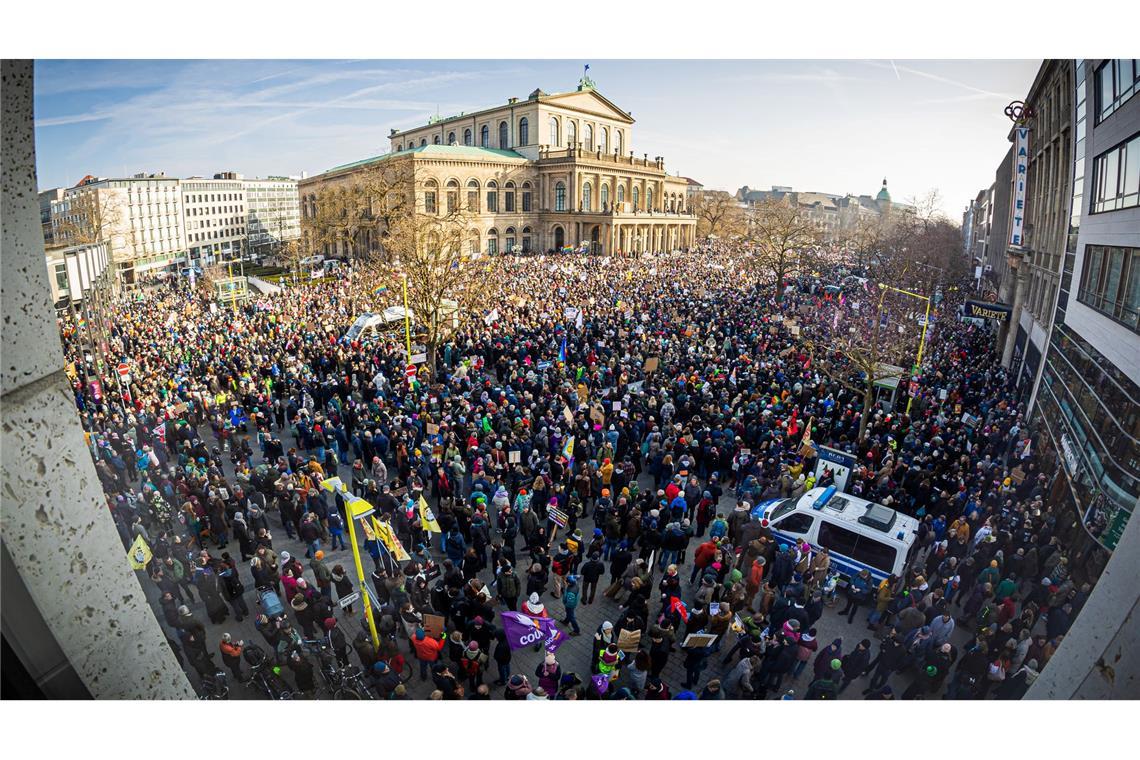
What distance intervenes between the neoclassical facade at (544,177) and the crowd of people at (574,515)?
41.8 meters

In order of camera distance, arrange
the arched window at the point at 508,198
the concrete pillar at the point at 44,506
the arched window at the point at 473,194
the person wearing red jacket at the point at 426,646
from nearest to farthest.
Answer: the concrete pillar at the point at 44,506 < the person wearing red jacket at the point at 426,646 < the arched window at the point at 473,194 < the arched window at the point at 508,198

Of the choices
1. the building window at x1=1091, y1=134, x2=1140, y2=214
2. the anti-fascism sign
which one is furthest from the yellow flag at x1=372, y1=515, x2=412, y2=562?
the anti-fascism sign

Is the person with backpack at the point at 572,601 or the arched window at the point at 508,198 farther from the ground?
the arched window at the point at 508,198

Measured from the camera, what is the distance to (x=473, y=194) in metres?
60.5

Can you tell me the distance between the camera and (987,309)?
21125mm

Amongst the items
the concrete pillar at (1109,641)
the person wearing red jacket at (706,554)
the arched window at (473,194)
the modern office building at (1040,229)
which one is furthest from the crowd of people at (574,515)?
the arched window at (473,194)

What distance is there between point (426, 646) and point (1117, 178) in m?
16.1

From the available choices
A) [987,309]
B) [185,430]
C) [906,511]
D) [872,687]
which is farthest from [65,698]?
[987,309]

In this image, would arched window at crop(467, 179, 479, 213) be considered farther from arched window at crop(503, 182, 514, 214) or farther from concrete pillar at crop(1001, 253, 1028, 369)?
concrete pillar at crop(1001, 253, 1028, 369)

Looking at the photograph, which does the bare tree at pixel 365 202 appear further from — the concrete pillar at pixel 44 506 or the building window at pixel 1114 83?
the concrete pillar at pixel 44 506

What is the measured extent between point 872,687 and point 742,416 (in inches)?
324

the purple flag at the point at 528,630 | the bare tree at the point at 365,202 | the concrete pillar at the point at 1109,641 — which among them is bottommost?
the purple flag at the point at 528,630

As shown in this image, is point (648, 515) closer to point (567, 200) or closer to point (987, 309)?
point (987, 309)

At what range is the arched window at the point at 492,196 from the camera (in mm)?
61906
